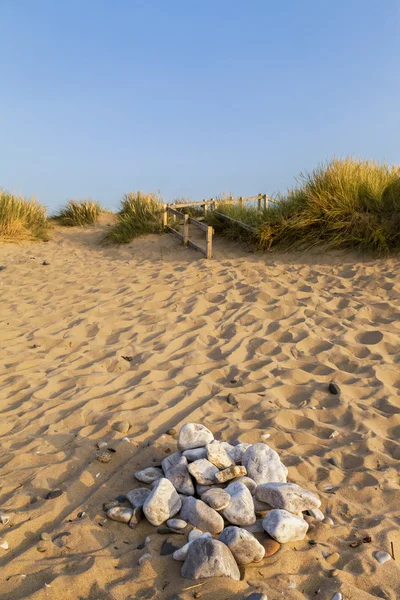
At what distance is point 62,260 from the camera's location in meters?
10.1

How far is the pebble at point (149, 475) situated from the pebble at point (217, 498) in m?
0.39

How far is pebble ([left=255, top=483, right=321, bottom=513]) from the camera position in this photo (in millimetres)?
2473

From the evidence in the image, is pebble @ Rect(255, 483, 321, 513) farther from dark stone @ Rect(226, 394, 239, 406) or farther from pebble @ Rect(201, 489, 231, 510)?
dark stone @ Rect(226, 394, 239, 406)

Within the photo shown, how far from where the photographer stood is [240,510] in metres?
2.41

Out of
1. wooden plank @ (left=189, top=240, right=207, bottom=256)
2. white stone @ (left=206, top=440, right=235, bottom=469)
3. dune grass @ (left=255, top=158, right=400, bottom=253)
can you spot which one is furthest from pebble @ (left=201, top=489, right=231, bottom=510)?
wooden plank @ (left=189, top=240, right=207, bottom=256)

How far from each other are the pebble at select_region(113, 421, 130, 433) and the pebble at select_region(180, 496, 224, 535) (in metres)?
1.02

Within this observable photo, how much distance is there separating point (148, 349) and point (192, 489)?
8.11ft

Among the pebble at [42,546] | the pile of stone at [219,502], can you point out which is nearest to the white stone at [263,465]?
the pile of stone at [219,502]

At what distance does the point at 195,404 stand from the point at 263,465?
1141mm

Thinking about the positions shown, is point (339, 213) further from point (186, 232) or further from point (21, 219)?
point (21, 219)

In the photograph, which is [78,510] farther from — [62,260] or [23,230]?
[23,230]

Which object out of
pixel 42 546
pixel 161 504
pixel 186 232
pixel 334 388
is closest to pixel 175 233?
pixel 186 232

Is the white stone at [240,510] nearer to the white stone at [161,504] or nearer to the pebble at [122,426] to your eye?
the white stone at [161,504]

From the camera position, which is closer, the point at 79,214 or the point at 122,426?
the point at 122,426
